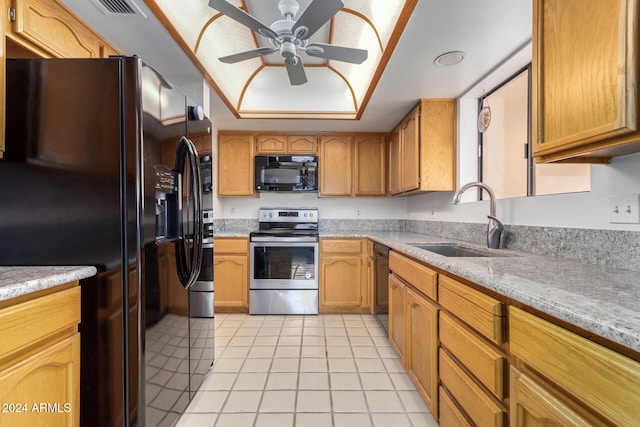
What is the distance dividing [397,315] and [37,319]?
1.92 meters

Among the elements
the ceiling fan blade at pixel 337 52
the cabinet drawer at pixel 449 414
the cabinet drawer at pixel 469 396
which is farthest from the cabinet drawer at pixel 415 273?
the ceiling fan blade at pixel 337 52

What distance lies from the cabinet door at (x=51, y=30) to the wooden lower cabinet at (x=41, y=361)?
115cm

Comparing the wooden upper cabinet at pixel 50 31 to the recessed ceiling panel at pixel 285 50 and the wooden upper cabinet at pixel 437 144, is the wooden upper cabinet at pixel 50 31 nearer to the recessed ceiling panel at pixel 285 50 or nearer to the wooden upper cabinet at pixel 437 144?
the recessed ceiling panel at pixel 285 50

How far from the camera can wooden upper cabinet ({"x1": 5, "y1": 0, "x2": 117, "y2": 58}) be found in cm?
122

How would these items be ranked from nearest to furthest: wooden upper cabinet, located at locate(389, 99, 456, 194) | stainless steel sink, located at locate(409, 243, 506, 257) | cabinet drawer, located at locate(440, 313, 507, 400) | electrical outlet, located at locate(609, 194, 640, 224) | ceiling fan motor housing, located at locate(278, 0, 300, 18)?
1. cabinet drawer, located at locate(440, 313, 507, 400)
2. electrical outlet, located at locate(609, 194, 640, 224)
3. ceiling fan motor housing, located at locate(278, 0, 300, 18)
4. stainless steel sink, located at locate(409, 243, 506, 257)
5. wooden upper cabinet, located at locate(389, 99, 456, 194)

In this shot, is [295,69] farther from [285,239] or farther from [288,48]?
[285,239]

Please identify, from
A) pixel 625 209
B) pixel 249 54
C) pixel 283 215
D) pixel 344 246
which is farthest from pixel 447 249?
pixel 283 215

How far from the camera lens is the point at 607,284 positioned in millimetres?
867

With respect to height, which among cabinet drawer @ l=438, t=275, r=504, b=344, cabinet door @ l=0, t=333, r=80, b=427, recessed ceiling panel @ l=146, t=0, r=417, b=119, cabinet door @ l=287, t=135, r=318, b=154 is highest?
recessed ceiling panel @ l=146, t=0, r=417, b=119

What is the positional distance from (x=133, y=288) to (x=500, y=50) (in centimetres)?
237

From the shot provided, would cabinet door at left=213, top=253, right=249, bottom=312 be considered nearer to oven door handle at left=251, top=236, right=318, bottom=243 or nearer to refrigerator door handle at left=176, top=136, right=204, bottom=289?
oven door handle at left=251, top=236, right=318, bottom=243

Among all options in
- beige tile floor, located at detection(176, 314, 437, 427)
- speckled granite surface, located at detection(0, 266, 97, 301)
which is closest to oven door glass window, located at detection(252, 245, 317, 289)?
beige tile floor, located at detection(176, 314, 437, 427)

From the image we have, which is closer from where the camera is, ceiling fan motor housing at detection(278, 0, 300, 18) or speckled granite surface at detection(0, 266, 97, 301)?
speckled granite surface at detection(0, 266, 97, 301)

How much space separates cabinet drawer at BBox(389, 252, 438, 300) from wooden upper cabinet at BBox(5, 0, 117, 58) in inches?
86.5
